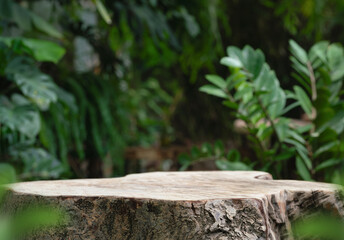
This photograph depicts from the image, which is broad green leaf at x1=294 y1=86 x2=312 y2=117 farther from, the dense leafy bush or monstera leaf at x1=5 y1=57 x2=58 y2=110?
monstera leaf at x1=5 y1=57 x2=58 y2=110

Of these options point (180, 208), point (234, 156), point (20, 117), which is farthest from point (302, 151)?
point (20, 117)

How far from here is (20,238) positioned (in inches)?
37.1

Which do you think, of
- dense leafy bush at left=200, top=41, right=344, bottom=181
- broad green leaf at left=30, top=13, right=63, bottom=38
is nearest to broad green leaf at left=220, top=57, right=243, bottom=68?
dense leafy bush at left=200, top=41, right=344, bottom=181

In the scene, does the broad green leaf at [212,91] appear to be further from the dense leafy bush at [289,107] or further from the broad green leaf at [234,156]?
the broad green leaf at [234,156]

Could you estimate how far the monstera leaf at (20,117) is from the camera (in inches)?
77.9

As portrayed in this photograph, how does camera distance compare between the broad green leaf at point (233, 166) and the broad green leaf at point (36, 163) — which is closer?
the broad green leaf at point (233, 166)

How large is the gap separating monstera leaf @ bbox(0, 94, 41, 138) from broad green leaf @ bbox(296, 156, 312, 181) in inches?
47.5

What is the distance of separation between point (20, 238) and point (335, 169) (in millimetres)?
1098

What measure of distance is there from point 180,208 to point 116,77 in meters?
2.60

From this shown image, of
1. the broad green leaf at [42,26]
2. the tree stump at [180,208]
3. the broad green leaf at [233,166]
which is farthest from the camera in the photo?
the broad green leaf at [42,26]

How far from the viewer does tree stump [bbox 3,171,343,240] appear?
→ 885 millimetres

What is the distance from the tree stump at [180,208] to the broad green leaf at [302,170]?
1.40ft

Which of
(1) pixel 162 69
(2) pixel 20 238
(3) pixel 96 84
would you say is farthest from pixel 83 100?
(1) pixel 162 69

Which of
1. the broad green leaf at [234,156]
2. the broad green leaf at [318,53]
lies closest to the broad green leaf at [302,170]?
the broad green leaf at [234,156]
